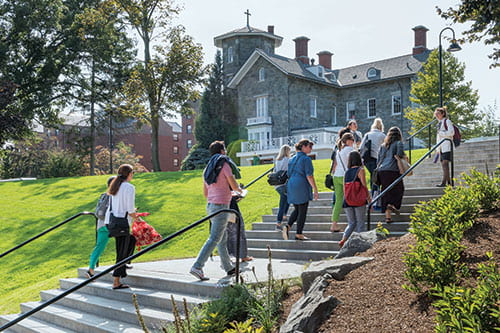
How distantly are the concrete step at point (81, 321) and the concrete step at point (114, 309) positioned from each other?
8 cm

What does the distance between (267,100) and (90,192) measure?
27.8 metres

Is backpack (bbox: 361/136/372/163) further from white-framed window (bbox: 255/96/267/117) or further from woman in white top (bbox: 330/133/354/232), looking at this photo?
white-framed window (bbox: 255/96/267/117)

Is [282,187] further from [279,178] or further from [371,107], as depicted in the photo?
[371,107]

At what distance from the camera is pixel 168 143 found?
268ft

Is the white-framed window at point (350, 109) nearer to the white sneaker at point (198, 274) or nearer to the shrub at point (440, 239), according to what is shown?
the shrub at point (440, 239)

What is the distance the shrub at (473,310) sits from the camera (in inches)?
141

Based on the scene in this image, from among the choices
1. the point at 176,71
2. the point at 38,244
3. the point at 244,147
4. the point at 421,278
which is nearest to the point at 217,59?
the point at 244,147

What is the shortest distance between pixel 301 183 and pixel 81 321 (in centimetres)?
442

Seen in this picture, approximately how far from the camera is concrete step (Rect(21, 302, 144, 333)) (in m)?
6.91

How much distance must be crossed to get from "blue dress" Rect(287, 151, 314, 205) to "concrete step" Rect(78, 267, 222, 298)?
2.62 meters

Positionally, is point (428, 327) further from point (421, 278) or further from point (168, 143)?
point (168, 143)

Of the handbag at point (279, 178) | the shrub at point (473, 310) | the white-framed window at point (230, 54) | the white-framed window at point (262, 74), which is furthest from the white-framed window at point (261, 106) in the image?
the shrub at point (473, 310)

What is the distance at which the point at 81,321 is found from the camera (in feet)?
24.7

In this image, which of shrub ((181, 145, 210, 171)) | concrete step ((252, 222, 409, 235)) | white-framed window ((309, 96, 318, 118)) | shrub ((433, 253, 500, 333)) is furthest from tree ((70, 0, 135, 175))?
shrub ((433, 253, 500, 333))
